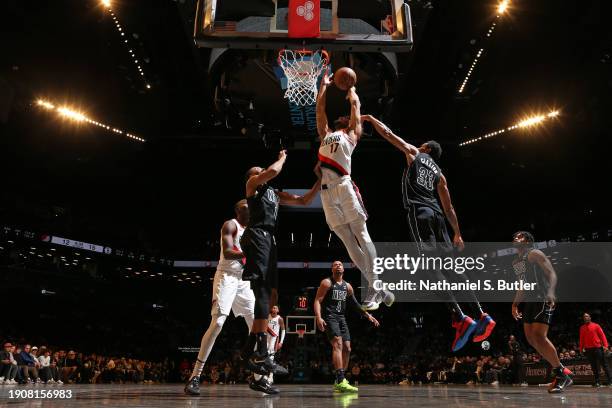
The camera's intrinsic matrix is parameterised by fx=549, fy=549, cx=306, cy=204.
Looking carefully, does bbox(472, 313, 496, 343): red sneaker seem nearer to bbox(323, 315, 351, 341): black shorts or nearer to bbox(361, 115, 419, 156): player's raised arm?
bbox(361, 115, 419, 156): player's raised arm

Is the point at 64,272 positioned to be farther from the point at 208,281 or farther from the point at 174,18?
the point at 174,18

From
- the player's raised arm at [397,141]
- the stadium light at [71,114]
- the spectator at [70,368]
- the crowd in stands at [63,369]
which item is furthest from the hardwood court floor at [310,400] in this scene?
the stadium light at [71,114]

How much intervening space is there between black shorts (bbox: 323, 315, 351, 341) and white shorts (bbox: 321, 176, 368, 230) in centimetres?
339

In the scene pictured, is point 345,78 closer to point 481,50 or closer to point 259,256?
point 259,256

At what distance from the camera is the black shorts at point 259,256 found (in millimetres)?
5645

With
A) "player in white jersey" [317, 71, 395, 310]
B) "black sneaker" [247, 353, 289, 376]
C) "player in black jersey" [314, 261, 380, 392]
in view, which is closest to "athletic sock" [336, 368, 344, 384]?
"player in black jersey" [314, 261, 380, 392]

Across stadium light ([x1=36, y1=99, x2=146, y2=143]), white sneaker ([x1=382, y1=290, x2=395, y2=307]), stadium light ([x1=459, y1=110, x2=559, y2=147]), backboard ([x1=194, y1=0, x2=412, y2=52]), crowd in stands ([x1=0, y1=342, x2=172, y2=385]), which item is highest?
stadium light ([x1=36, y1=99, x2=146, y2=143])

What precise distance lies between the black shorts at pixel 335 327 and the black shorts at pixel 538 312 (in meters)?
2.59

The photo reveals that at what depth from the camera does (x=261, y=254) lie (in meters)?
5.68

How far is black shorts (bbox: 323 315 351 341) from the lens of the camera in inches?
330

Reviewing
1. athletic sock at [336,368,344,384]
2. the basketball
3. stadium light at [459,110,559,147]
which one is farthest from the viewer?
stadium light at [459,110,559,147]

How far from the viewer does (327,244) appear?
3077 centimetres

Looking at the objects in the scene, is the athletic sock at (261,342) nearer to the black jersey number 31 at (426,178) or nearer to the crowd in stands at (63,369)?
the black jersey number 31 at (426,178)

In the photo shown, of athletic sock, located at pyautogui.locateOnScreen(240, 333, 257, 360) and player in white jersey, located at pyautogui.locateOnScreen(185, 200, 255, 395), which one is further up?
player in white jersey, located at pyautogui.locateOnScreen(185, 200, 255, 395)
